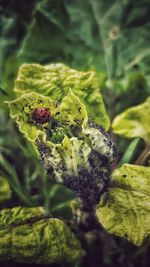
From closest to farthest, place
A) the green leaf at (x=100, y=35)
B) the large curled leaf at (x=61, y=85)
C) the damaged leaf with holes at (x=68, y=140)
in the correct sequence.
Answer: the damaged leaf with holes at (x=68, y=140) → the large curled leaf at (x=61, y=85) → the green leaf at (x=100, y=35)

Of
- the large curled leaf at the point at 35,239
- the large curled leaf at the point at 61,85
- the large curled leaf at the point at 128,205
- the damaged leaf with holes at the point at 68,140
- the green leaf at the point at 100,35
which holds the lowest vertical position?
the large curled leaf at the point at 35,239

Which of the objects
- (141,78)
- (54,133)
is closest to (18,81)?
(54,133)

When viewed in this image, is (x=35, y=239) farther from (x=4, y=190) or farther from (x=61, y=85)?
(x=61, y=85)

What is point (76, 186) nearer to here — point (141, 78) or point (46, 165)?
point (46, 165)

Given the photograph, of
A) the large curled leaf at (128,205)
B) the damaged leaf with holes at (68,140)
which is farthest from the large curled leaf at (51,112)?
the large curled leaf at (128,205)

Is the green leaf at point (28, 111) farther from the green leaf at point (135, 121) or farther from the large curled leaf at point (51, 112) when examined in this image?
the green leaf at point (135, 121)

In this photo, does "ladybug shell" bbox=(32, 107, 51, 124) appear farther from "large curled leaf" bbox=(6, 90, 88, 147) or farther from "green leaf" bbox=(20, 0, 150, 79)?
"green leaf" bbox=(20, 0, 150, 79)
